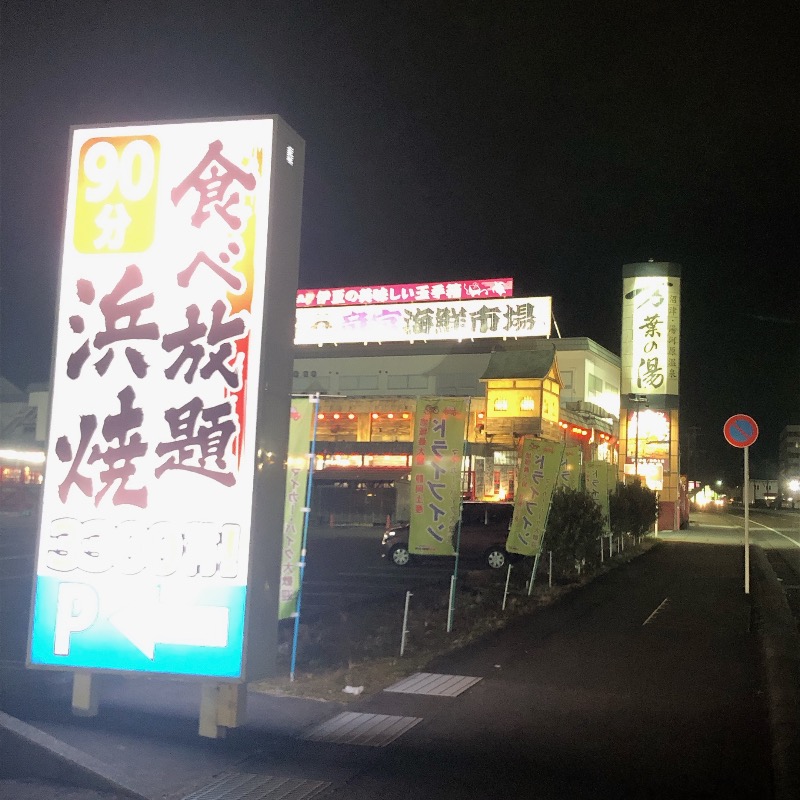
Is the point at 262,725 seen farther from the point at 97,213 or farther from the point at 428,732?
the point at 97,213

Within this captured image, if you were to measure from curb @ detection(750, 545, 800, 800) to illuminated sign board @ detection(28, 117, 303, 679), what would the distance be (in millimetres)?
3551

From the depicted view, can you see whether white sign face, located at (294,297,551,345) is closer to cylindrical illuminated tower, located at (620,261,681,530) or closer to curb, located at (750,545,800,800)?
cylindrical illuminated tower, located at (620,261,681,530)

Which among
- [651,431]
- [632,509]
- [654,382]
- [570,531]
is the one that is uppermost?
[654,382]

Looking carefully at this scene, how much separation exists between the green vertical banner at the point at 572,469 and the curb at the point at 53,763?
579 inches

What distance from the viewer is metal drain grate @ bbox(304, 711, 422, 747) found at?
5945mm

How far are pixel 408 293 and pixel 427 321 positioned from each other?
206cm

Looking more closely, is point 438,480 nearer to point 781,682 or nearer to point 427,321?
point 781,682

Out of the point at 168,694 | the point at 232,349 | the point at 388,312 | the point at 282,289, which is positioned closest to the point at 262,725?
the point at 168,694

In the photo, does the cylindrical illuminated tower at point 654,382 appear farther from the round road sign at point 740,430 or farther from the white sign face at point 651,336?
the round road sign at point 740,430

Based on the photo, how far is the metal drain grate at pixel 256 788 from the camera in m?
4.80

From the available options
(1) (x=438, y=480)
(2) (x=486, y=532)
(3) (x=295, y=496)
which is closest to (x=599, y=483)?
(2) (x=486, y=532)

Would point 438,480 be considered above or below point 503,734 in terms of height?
above

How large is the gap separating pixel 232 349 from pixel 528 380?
36323 millimetres

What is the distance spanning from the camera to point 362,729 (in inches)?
245
